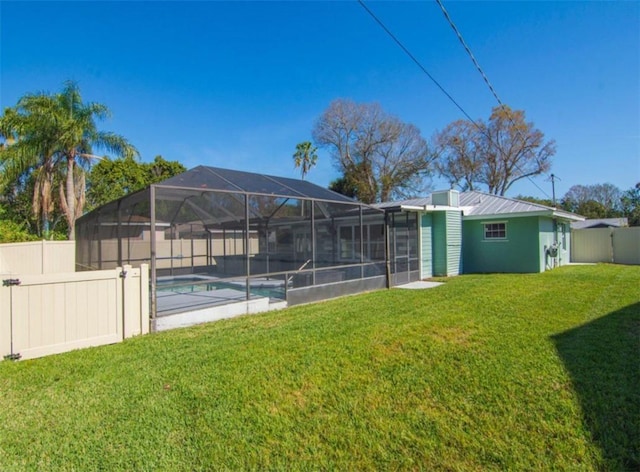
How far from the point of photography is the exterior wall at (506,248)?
12.5 meters

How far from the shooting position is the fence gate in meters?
4.07

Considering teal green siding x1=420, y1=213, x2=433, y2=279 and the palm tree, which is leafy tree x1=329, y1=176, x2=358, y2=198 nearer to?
teal green siding x1=420, y1=213, x2=433, y2=279

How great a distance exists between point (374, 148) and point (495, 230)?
53.7 feet

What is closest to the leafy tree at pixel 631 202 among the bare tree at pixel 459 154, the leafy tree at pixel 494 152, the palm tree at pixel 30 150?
the leafy tree at pixel 494 152

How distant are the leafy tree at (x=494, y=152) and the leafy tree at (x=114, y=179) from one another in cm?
2327

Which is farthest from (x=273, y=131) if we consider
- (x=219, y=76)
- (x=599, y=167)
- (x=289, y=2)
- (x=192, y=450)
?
(x=192, y=450)

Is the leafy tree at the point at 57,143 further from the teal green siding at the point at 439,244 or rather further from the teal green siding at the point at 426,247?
the teal green siding at the point at 439,244

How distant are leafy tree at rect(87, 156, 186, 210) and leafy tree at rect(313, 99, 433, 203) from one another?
13843mm

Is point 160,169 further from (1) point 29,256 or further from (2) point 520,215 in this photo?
(2) point 520,215

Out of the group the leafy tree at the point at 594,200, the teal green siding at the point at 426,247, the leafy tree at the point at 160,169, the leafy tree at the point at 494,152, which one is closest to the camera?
the teal green siding at the point at 426,247

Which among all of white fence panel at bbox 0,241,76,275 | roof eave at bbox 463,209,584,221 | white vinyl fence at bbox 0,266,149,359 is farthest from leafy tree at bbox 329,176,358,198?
white vinyl fence at bbox 0,266,149,359

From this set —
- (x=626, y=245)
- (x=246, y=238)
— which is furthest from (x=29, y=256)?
(x=626, y=245)

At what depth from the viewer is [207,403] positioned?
3.05 metres

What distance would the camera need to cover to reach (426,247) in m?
11.9
